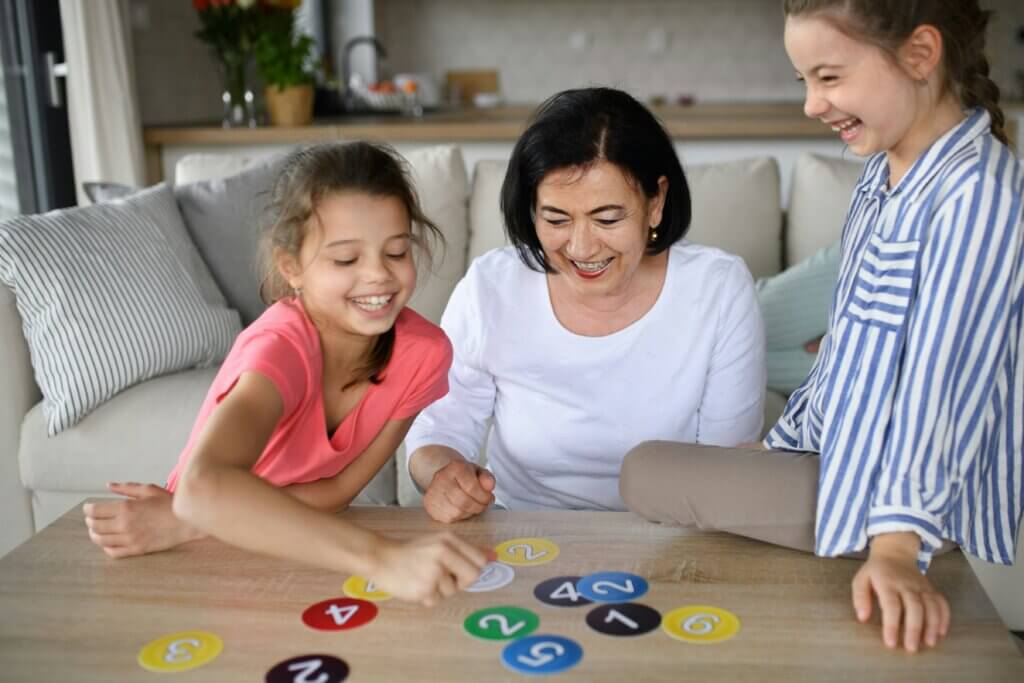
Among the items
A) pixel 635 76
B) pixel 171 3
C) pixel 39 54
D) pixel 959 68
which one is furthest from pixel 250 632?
pixel 635 76

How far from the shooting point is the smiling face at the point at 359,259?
138cm

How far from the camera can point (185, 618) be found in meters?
1.18

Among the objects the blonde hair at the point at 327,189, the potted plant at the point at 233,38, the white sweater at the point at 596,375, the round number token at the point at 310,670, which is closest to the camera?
the round number token at the point at 310,670

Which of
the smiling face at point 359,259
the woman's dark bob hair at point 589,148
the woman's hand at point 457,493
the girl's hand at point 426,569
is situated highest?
the woman's dark bob hair at point 589,148

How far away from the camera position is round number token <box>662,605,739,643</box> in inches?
43.4

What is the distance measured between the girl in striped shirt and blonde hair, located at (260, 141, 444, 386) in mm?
493

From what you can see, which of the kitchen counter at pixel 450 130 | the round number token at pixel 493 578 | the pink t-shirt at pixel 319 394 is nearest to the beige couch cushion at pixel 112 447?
the pink t-shirt at pixel 319 394

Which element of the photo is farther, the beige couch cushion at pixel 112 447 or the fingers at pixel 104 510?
the beige couch cushion at pixel 112 447

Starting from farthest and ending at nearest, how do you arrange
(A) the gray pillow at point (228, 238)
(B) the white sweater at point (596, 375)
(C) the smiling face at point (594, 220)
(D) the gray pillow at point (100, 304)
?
(A) the gray pillow at point (228, 238)
(D) the gray pillow at point (100, 304)
(B) the white sweater at point (596, 375)
(C) the smiling face at point (594, 220)

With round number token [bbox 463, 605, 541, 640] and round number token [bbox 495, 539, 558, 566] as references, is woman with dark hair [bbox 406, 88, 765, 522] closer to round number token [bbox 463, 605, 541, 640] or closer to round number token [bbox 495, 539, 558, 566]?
round number token [bbox 495, 539, 558, 566]

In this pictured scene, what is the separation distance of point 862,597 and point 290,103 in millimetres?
4064

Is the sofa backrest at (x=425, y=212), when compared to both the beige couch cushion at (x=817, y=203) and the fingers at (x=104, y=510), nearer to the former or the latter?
the beige couch cushion at (x=817, y=203)

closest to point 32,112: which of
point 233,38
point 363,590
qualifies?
point 233,38

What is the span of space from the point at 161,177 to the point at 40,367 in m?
2.38
